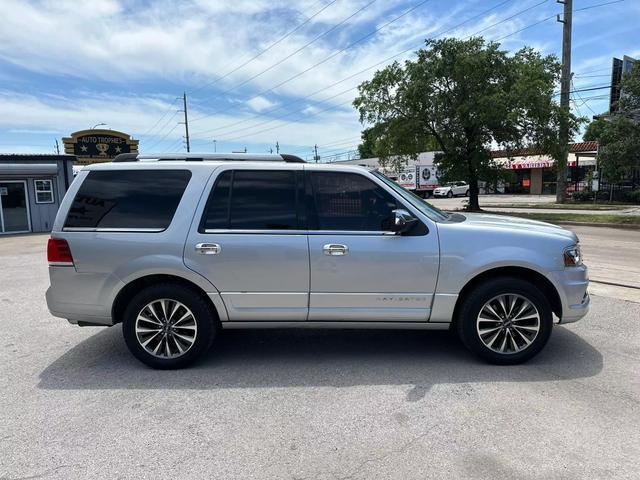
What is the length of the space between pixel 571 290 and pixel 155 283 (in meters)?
3.81

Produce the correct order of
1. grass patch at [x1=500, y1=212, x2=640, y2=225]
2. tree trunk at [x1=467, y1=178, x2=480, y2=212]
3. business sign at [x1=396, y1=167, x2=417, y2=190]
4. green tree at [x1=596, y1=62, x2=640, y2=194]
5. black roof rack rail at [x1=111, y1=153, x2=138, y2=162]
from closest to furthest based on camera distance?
1. black roof rack rail at [x1=111, y1=153, x2=138, y2=162]
2. green tree at [x1=596, y1=62, x2=640, y2=194]
3. grass patch at [x1=500, y1=212, x2=640, y2=225]
4. tree trunk at [x1=467, y1=178, x2=480, y2=212]
5. business sign at [x1=396, y1=167, x2=417, y2=190]

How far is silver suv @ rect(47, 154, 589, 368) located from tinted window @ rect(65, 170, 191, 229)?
1cm

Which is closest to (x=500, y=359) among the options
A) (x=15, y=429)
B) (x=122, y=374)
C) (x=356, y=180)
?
(x=356, y=180)

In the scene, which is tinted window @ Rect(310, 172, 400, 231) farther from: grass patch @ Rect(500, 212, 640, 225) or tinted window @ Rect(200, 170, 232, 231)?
grass patch @ Rect(500, 212, 640, 225)

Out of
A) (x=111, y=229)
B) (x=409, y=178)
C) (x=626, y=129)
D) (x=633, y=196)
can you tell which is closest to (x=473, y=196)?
(x=626, y=129)

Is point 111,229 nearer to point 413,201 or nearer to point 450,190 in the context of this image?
point 413,201

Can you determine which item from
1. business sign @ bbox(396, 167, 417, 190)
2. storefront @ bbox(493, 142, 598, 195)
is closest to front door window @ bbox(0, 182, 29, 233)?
business sign @ bbox(396, 167, 417, 190)

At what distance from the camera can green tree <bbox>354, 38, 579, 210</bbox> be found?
2023 cm

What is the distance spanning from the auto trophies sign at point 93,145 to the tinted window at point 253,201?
2858cm

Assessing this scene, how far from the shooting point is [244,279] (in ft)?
13.9

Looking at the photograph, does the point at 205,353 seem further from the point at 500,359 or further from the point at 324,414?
the point at 500,359

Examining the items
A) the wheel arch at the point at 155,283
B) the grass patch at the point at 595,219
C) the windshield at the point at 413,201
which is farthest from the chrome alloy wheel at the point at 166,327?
the grass patch at the point at 595,219

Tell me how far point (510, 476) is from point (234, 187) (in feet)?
10.3

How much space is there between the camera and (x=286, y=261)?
13.8 ft
